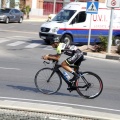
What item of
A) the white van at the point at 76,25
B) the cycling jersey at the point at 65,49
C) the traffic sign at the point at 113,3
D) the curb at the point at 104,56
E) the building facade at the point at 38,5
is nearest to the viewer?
the cycling jersey at the point at 65,49

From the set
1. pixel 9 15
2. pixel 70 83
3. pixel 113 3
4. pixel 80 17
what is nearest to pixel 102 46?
pixel 113 3

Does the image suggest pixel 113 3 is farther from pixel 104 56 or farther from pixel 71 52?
pixel 71 52

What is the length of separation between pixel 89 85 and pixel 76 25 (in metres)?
14.3

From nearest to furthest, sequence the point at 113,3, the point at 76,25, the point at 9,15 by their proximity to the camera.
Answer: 1. the point at 113,3
2. the point at 76,25
3. the point at 9,15

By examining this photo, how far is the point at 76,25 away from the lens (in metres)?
24.0

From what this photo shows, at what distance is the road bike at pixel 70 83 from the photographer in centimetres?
991

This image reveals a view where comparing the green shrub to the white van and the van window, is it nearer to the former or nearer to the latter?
the white van

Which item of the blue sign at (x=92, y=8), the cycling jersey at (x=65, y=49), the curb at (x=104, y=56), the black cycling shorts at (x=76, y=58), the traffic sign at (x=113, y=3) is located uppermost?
the traffic sign at (x=113, y=3)

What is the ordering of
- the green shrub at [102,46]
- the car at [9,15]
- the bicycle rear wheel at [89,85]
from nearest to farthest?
1. the bicycle rear wheel at [89,85]
2. the green shrub at [102,46]
3. the car at [9,15]

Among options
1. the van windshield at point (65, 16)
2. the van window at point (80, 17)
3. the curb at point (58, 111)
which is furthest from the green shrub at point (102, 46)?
the curb at point (58, 111)

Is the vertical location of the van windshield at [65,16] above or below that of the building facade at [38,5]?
above

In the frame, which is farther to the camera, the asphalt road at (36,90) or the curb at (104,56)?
the curb at (104,56)

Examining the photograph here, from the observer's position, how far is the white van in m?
23.6

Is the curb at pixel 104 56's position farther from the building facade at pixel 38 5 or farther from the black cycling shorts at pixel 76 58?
the building facade at pixel 38 5
